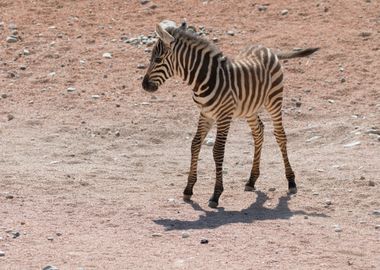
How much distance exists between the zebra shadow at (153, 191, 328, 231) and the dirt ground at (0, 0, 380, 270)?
2 centimetres

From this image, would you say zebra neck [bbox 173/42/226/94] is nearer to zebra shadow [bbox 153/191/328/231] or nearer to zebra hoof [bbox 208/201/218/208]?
zebra hoof [bbox 208/201/218/208]

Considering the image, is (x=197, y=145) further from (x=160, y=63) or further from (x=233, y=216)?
(x=233, y=216)

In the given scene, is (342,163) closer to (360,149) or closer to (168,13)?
(360,149)

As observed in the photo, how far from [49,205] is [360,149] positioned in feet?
14.8

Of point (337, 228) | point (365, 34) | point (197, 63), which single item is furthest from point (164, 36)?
point (365, 34)

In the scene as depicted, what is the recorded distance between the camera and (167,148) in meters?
14.0

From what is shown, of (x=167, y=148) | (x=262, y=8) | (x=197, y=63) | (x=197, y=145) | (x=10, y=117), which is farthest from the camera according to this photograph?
(x=262, y=8)

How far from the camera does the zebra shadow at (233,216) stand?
9991 millimetres

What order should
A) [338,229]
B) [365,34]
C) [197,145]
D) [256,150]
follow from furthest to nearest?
[365,34]
[256,150]
[197,145]
[338,229]

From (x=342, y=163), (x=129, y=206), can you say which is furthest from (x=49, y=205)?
(x=342, y=163)

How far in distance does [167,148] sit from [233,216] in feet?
11.9

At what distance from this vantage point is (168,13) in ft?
63.1

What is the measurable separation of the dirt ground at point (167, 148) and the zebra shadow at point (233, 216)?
2cm

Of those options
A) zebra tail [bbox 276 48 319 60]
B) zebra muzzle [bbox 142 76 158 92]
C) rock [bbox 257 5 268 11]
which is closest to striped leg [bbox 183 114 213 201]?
A: zebra muzzle [bbox 142 76 158 92]
